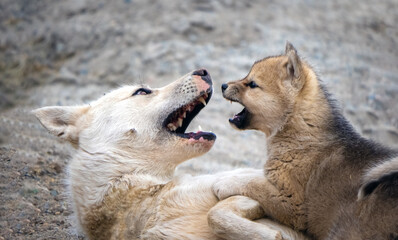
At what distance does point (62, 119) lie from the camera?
528 cm

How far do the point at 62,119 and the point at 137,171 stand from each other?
102 centimetres

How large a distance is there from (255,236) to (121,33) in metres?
7.32

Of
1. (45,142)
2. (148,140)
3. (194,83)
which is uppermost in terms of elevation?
(194,83)

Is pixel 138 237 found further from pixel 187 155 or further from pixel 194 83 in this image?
pixel 194 83

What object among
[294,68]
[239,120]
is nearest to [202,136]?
[239,120]

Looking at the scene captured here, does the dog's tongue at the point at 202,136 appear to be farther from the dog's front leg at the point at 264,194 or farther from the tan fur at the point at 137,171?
the dog's front leg at the point at 264,194

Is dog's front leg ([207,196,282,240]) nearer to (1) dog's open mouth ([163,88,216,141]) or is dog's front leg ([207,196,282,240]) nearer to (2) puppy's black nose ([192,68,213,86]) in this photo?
(1) dog's open mouth ([163,88,216,141])

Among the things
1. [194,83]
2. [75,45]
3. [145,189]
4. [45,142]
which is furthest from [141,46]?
[145,189]

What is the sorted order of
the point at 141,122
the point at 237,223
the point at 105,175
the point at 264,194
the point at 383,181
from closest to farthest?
the point at 383,181, the point at 237,223, the point at 264,194, the point at 105,175, the point at 141,122

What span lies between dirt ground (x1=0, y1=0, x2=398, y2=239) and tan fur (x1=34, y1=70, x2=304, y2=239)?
218cm

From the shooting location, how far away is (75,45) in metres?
10.5

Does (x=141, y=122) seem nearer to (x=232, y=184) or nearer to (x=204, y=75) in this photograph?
(x=204, y=75)

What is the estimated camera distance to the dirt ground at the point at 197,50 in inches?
332

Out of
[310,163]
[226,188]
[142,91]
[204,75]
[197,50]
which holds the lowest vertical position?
[197,50]
